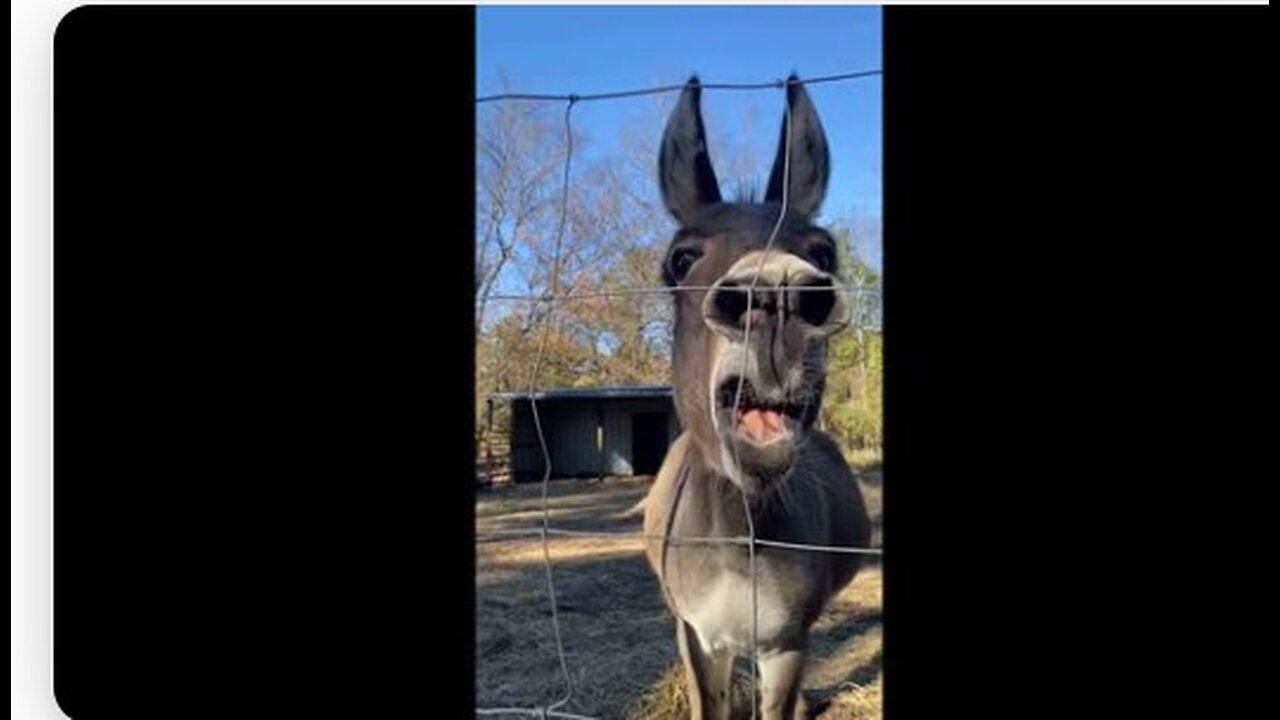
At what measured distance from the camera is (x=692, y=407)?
3.65 ft

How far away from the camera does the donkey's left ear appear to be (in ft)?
3.49

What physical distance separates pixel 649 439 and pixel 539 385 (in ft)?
0.53

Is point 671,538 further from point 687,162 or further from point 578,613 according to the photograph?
point 687,162

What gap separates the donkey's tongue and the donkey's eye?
183 millimetres

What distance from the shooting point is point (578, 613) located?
1181 millimetres

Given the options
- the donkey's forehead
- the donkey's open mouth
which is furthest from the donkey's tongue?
the donkey's forehead

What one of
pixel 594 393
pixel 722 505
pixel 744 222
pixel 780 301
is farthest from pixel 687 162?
pixel 722 505

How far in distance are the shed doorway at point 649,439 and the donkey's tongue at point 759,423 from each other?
102mm

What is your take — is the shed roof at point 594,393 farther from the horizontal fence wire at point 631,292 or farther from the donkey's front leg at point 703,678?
the donkey's front leg at point 703,678

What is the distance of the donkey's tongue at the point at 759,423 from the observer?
1.07m

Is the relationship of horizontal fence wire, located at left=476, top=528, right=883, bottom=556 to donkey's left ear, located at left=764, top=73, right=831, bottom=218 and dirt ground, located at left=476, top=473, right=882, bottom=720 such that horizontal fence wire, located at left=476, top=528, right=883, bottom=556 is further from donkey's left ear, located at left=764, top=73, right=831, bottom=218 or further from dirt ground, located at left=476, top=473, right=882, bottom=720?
donkey's left ear, located at left=764, top=73, right=831, bottom=218
